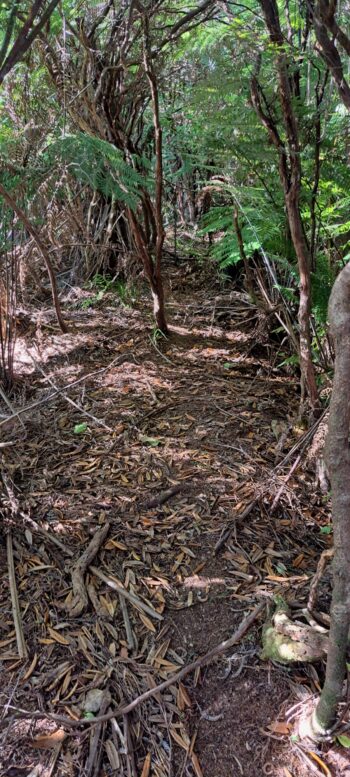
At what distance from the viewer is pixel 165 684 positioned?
1533 mm

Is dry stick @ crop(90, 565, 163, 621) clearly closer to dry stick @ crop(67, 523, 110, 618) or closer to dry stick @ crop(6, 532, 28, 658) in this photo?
dry stick @ crop(67, 523, 110, 618)

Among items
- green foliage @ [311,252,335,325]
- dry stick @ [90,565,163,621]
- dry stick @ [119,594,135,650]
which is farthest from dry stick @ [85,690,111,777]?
green foliage @ [311,252,335,325]

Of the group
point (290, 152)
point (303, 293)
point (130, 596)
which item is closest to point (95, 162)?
point (290, 152)

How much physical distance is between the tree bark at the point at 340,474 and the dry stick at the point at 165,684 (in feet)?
1.29

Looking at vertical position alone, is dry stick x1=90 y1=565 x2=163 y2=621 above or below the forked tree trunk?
below

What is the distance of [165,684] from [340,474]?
896 millimetres

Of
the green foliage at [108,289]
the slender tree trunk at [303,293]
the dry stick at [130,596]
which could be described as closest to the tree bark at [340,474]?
the dry stick at [130,596]

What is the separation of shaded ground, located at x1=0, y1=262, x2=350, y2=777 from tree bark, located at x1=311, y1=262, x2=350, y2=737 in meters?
0.35

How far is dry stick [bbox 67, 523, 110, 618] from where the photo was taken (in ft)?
5.83

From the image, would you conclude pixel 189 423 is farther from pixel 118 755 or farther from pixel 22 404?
pixel 118 755

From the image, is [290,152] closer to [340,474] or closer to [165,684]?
[340,474]

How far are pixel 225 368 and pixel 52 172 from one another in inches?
59.2

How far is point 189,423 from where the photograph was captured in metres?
2.65

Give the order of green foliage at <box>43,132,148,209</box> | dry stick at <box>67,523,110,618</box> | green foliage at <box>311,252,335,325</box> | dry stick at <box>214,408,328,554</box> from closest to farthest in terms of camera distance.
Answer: dry stick at <box>67,523,110,618</box> < dry stick at <box>214,408,328,554</box> < green foliage at <box>43,132,148,209</box> < green foliage at <box>311,252,335,325</box>
